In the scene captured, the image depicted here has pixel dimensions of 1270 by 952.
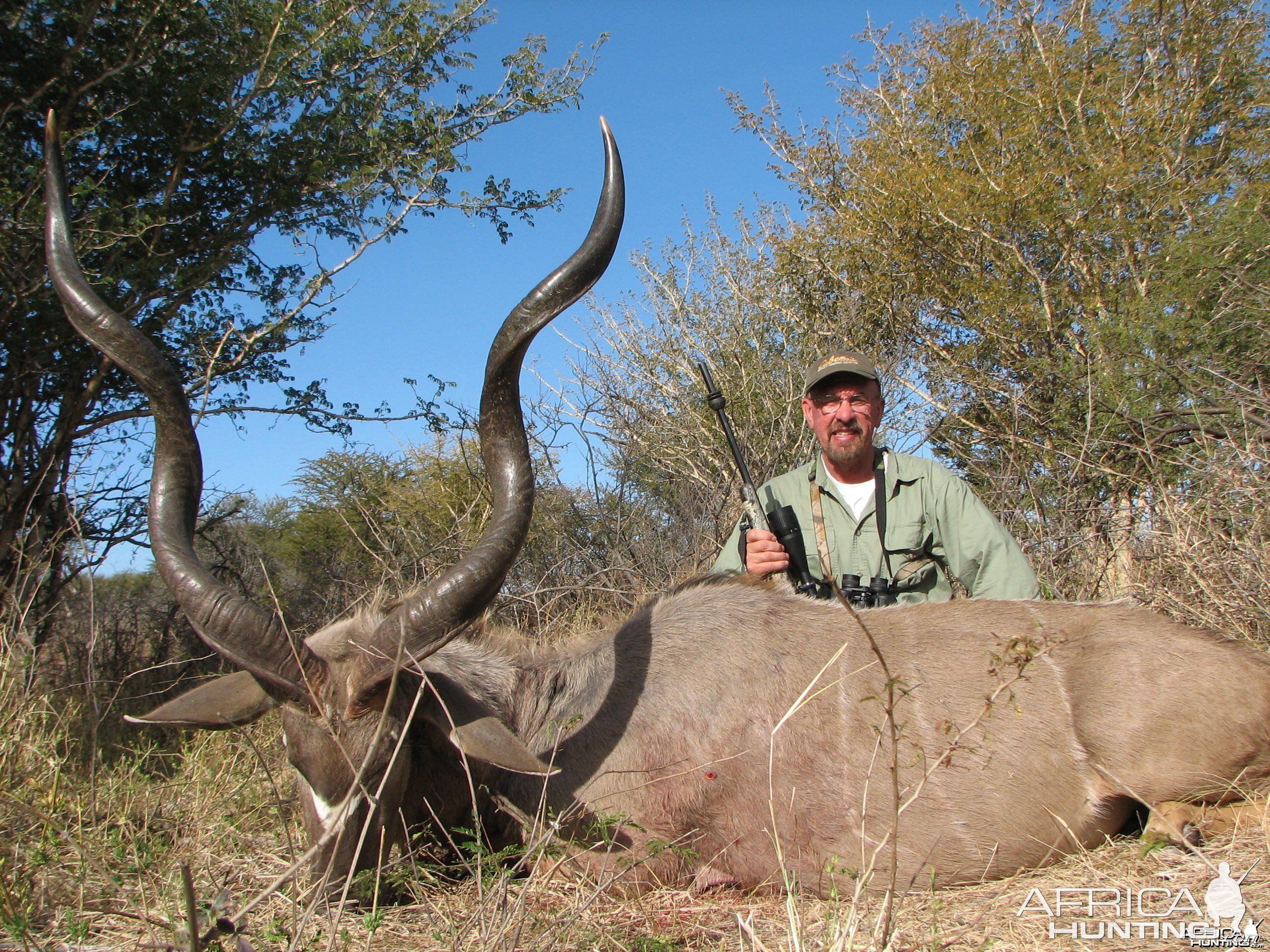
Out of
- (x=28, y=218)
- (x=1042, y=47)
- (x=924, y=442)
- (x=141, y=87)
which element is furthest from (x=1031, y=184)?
(x=28, y=218)

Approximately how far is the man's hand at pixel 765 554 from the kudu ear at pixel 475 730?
166cm

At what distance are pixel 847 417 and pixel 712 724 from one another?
205 cm

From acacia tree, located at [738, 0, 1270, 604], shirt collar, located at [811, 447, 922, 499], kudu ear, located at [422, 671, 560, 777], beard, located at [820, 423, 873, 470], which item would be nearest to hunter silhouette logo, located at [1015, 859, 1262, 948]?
kudu ear, located at [422, 671, 560, 777]

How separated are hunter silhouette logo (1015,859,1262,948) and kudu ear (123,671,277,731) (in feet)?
7.94

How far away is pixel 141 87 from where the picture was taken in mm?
5512

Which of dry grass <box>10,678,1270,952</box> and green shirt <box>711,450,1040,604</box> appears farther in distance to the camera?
green shirt <box>711,450,1040,604</box>

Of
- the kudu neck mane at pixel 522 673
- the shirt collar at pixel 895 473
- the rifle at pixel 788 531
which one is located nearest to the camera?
the kudu neck mane at pixel 522 673

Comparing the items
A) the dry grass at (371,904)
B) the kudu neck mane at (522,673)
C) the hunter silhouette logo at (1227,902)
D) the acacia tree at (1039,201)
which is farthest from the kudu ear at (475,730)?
the acacia tree at (1039,201)

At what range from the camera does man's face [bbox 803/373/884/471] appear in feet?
14.9

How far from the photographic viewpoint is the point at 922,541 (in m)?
4.36

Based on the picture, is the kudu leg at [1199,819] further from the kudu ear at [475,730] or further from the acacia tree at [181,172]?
the acacia tree at [181,172]

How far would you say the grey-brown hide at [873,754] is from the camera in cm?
291

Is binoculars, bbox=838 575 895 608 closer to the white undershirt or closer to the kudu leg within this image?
the white undershirt

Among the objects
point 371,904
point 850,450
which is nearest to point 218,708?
point 371,904
